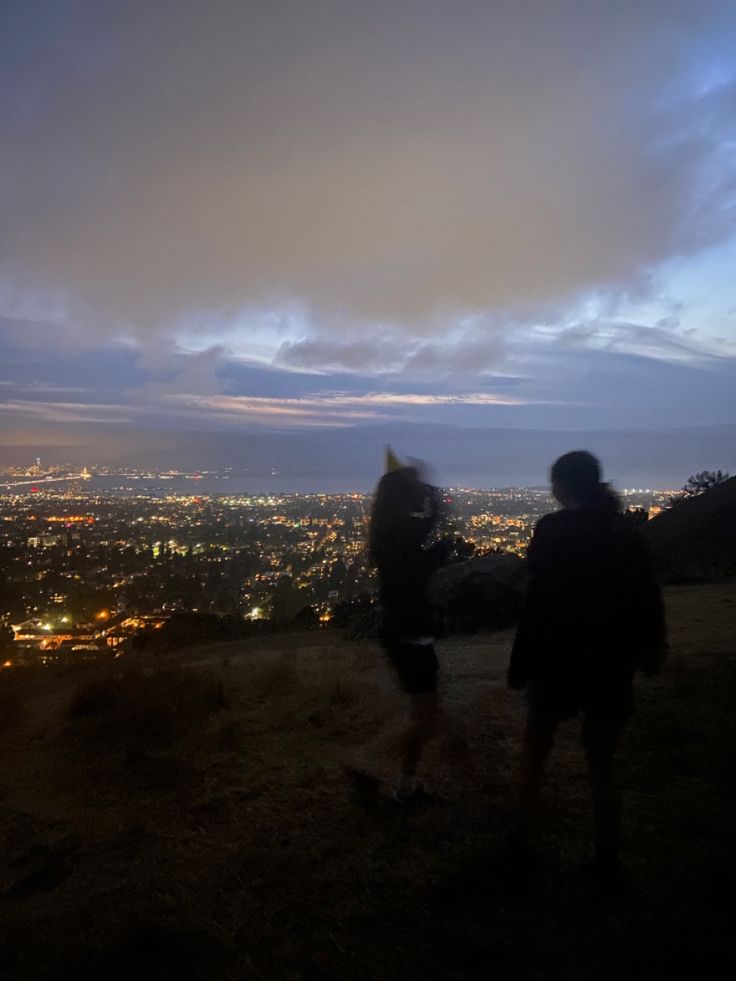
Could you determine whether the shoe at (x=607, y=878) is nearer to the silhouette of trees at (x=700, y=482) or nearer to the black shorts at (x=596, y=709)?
the black shorts at (x=596, y=709)

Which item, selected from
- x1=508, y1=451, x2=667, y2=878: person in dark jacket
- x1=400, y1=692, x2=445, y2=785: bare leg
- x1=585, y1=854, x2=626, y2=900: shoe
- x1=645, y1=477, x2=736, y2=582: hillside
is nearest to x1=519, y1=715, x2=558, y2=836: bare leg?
x1=508, y1=451, x2=667, y2=878: person in dark jacket

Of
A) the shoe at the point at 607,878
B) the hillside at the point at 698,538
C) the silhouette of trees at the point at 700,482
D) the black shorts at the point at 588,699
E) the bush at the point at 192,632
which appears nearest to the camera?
the shoe at the point at 607,878

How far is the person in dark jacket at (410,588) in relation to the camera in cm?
326

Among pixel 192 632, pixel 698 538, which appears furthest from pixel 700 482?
pixel 192 632

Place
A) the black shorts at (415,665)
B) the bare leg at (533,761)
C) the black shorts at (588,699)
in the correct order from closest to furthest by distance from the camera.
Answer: the black shorts at (588,699)
the bare leg at (533,761)
the black shorts at (415,665)

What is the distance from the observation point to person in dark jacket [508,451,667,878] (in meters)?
2.55

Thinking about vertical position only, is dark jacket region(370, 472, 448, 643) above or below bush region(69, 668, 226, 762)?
above

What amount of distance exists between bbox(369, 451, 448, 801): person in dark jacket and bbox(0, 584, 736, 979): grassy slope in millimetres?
535

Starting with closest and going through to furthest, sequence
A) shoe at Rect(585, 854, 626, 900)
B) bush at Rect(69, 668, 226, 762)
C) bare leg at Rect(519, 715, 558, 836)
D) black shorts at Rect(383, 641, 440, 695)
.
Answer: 1. shoe at Rect(585, 854, 626, 900)
2. bare leg at Rect(519, 715, 558, 836)
3. black shorts at Rect(383, 641, 440, 695)
4. bush at Rect(69, 668, 226, 762)

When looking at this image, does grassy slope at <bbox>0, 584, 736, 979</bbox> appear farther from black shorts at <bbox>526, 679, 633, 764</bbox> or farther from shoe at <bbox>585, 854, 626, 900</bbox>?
black shorts at <bbox>526, 679, 633, 764</bbox>

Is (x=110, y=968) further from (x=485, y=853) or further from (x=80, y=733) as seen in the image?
(x=80, y=733)

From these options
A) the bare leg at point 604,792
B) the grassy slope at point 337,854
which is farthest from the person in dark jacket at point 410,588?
A: the bare leg at point 604,792

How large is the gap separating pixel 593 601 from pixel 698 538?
47.5 feet

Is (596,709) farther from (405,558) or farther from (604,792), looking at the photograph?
(405,558)
